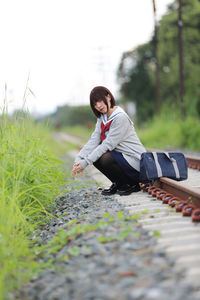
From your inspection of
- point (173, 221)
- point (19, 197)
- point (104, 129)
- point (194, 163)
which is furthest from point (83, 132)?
point (173, 221)

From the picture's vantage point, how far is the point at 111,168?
14.7 feet

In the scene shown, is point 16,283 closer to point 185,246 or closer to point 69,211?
point 185,246

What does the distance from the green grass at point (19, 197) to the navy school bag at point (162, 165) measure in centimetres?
111

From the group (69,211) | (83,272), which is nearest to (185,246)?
(83,272)

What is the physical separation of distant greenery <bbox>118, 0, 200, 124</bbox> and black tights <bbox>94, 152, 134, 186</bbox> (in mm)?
20970

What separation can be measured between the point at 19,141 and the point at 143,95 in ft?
120

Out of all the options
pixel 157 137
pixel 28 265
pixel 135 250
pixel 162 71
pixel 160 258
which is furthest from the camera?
pixel 162 71

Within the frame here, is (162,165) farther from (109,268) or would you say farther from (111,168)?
(109,268)

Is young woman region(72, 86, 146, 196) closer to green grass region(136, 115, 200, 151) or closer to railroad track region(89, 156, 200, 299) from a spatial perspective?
railroad track region(89, 156, 200, 299)

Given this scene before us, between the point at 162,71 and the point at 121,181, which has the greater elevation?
the point at 162,71

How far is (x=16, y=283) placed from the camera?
2486mm

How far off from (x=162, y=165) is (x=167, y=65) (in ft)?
107

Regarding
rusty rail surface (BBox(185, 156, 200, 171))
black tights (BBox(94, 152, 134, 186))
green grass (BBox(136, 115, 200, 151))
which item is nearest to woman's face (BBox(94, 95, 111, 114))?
black tights (BBox(94, 152, 134, 186))

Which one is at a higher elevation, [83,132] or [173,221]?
[173,221]
